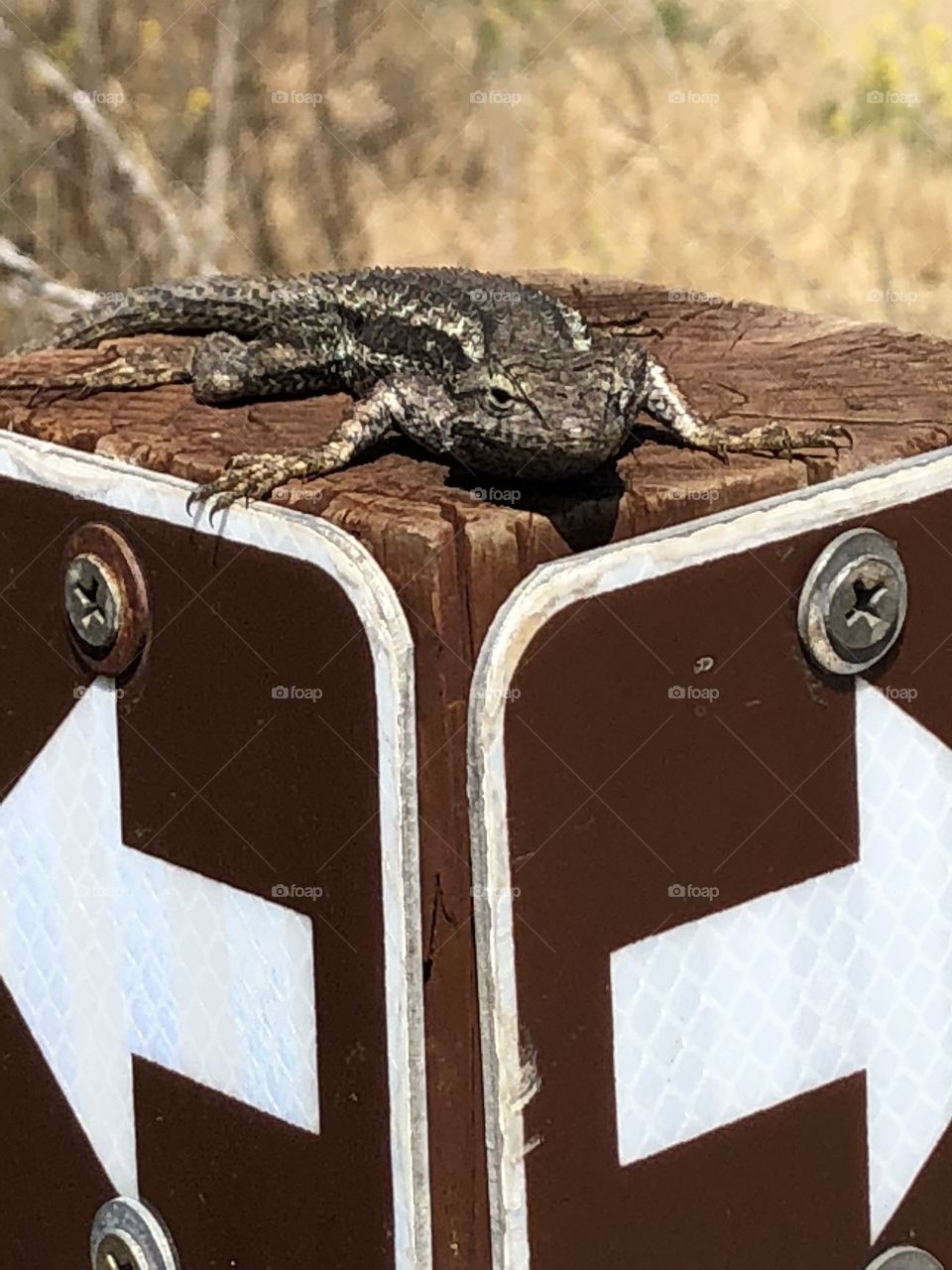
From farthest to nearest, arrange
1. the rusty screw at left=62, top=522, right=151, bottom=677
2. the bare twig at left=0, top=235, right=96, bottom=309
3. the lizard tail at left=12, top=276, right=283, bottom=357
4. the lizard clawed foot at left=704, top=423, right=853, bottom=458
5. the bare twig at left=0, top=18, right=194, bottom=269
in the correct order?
1. the bare twig at left=0, top=18, right=194, bottom=269
2. the bare twig at left=0, top=235, right=96, bottom=309
3. the lizard tail at left=12, top=276, right=283, bottom=357
4. the lizard clawed foot at left=704, top=423, right=853, bottom=458
5. the rusty screw at left=62, top=522, right=151, bottom=677

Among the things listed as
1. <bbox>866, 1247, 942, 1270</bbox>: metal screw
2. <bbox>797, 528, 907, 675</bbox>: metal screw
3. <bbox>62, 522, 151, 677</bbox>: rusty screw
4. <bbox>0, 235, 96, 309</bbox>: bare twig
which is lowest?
<bbox>866, 1247, 942, 1270</bbox>: metal screw

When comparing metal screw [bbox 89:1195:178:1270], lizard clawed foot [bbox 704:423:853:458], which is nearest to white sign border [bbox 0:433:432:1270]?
metal screw [bbox 89:1195:178:1270]

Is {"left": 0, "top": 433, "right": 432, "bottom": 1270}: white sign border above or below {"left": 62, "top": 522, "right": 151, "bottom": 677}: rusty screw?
below

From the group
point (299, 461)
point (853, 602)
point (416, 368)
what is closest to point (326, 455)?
point (299, 461)

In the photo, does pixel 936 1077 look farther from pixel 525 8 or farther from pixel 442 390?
pixel 525 8

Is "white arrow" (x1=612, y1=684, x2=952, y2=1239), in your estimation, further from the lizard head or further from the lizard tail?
the lizard tail

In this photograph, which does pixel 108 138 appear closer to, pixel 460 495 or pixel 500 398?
pixel 500 398
